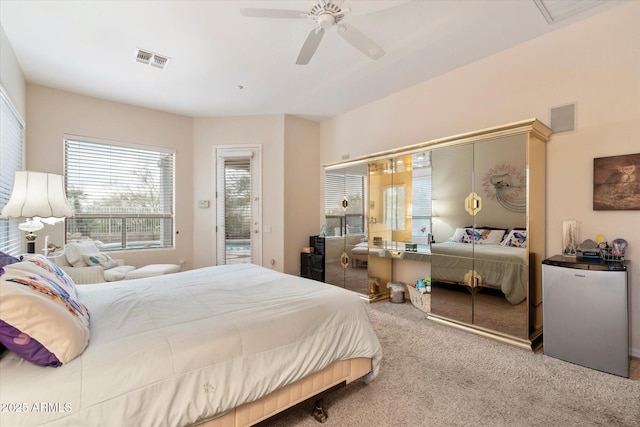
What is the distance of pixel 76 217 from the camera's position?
4.20 meters

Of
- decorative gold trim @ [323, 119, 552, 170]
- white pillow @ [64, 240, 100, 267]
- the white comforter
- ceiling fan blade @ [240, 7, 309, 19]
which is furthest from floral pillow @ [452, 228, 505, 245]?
white pillow @ [64, 240, 100, 267]

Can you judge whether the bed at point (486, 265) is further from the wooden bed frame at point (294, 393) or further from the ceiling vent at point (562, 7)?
the ceiling vent at point (562, 7)

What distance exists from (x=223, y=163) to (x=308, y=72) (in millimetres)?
2443

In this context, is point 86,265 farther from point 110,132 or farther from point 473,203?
point 473,203

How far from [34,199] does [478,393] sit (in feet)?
12.8

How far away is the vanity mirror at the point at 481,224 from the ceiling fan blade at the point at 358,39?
138 centimetres

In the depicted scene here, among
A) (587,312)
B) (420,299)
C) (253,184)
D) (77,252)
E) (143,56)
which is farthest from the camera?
(253,184)

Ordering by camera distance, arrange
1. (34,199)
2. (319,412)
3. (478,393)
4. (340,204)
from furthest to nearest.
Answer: (340,204), (34,199), (478,393), (319,412)

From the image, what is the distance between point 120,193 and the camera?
4562mm

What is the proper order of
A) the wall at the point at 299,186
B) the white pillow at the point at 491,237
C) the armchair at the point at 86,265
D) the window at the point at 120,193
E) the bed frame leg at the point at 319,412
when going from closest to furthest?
the bed frame leg at the point at 319,412
the white pillow at the point at 491,237
the armchair at the point at 86,265
the window at the point at 120,193
the wall at the point at 299,186

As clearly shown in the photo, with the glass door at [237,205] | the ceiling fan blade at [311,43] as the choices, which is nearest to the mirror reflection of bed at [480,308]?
the ceiling fan blade at [311,43]

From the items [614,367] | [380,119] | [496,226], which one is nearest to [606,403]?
[614,367]

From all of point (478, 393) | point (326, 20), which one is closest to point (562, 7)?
point (326, 20)

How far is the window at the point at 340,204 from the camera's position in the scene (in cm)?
441
